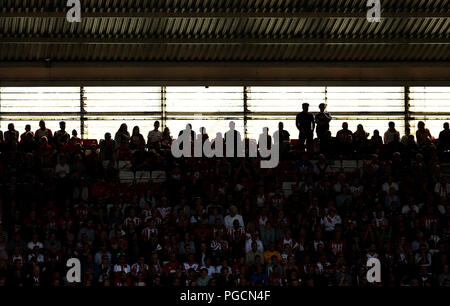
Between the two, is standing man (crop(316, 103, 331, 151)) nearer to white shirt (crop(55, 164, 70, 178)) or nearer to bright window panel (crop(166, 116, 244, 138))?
bright window panel (crop(166, 116, 244, 138))

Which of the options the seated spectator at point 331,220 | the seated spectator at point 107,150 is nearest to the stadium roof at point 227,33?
the seated spectator at point 107,150

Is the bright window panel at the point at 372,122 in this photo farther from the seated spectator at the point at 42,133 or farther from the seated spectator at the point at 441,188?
the seated spectator at the point at 42,133

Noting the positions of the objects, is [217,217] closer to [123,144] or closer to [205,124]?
[123,144]

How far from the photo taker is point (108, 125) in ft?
123

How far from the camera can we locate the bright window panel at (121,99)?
3759cm

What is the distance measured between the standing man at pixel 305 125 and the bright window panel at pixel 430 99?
270 inches

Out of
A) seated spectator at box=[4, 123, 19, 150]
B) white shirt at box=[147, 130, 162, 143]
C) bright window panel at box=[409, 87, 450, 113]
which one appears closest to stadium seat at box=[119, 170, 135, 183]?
white shirt at box=[147, 130, 162, 143]

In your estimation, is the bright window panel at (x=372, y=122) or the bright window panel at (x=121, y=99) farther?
the bright window panel at (x=372, y=122)

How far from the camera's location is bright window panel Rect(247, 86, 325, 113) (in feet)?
125

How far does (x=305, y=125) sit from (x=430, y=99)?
764 cm

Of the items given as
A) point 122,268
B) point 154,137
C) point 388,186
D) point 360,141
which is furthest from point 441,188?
point 122,268

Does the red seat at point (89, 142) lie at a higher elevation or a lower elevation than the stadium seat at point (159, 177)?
higher

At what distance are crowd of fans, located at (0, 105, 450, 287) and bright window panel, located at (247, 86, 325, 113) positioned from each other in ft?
20.4

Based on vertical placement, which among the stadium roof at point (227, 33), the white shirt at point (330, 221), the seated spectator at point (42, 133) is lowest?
the white shirt at point (330, 221)
